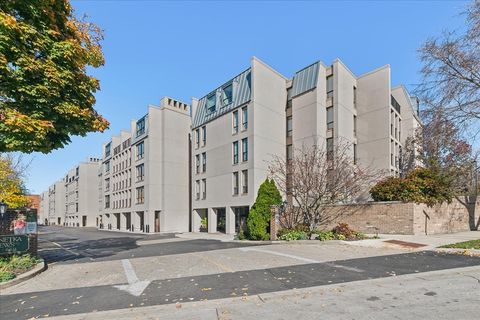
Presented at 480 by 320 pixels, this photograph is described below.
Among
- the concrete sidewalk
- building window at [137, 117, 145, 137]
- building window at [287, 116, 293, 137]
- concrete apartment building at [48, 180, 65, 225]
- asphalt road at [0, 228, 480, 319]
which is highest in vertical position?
building window at [137, 117, 145, 137]

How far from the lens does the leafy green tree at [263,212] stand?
19.2 metres

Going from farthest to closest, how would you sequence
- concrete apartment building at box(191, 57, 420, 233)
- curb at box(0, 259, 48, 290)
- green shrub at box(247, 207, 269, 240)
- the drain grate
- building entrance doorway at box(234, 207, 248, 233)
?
building entrance doorway at box(234, 207, 248, 233) < concrete apartment building at box(191, 57, 420, 233) < green shrub at box(247, 207, 269, 240) < the drain grate < curb at box(0, 259, 48, 290)

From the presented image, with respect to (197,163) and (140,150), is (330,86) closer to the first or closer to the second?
(197,163)

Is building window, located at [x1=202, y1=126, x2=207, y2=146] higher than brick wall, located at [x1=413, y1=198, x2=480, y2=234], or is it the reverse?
building window, located at [x1=202, y1=126, x2=207, y2=146]

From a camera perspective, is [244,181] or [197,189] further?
[197,189]

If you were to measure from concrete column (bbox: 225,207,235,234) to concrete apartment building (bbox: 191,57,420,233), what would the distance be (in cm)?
9

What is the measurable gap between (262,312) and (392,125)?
91.5 feet

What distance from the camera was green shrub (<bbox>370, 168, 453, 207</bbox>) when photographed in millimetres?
18328

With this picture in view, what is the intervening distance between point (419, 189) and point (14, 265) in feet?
65.6

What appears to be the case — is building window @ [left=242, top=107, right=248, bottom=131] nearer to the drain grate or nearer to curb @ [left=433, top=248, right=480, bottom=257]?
the drain grate

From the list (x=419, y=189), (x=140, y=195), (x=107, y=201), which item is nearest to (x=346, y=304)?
(x=419, y=189)

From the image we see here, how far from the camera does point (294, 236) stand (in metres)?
17.5

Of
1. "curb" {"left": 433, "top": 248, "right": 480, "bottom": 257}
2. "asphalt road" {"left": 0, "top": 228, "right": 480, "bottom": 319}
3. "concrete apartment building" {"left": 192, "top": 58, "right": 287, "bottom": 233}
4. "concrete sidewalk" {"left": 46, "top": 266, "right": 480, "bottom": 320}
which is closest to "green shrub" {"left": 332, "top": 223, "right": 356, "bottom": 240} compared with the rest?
"curb" {"left": 433, "top": 248, "right": 480, "bottom": 257}

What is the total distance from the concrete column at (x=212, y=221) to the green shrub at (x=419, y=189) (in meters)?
15.7
